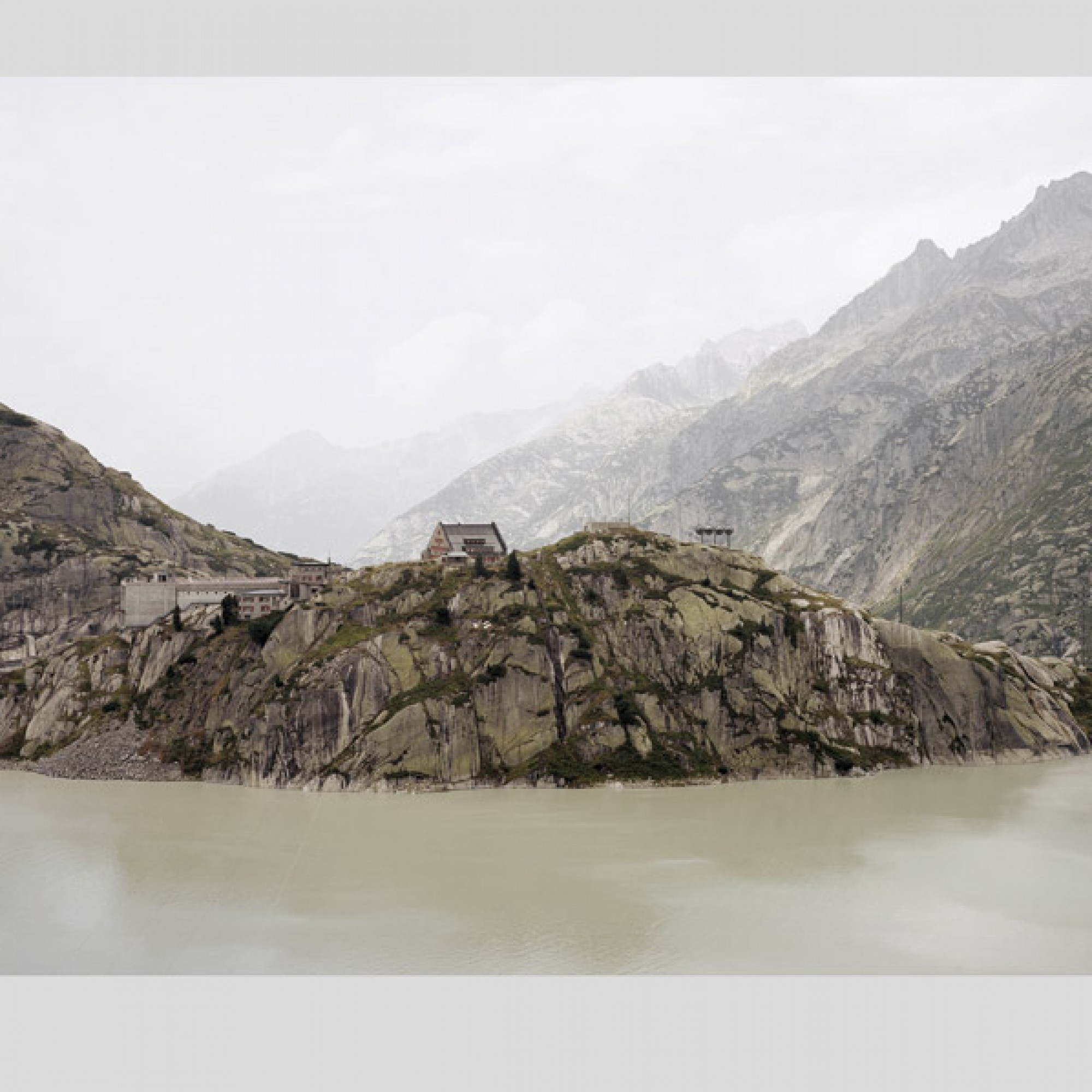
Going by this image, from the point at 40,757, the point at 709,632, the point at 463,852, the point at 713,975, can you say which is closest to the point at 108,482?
the point at 40,757

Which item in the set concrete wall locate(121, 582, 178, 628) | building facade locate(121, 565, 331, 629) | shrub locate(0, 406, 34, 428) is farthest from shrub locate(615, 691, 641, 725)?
shrub locate(0, 406, 34, 428)

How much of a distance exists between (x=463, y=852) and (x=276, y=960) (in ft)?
77.7

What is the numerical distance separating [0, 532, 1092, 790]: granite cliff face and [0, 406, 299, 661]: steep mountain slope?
39.4 m

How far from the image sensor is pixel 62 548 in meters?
176

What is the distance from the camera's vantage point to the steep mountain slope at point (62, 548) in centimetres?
16825

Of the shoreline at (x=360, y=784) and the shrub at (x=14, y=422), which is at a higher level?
the shrub at (x=14, y=422)

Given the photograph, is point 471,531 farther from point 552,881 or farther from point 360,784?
point 552,881

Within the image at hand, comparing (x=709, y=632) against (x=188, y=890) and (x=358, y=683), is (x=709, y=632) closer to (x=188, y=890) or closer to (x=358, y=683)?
(x=358, y=683)

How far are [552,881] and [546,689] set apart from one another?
41901 mm

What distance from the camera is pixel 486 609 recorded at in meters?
116

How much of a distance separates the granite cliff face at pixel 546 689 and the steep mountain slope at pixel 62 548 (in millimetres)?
39432

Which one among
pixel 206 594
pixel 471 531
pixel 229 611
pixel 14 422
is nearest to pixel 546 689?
pixel 229 611

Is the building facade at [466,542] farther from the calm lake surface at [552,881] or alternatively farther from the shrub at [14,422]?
the shrub at [14,422]

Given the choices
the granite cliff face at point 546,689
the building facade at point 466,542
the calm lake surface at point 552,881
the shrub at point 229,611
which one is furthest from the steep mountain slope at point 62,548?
the calm lake surface at point 552,881
